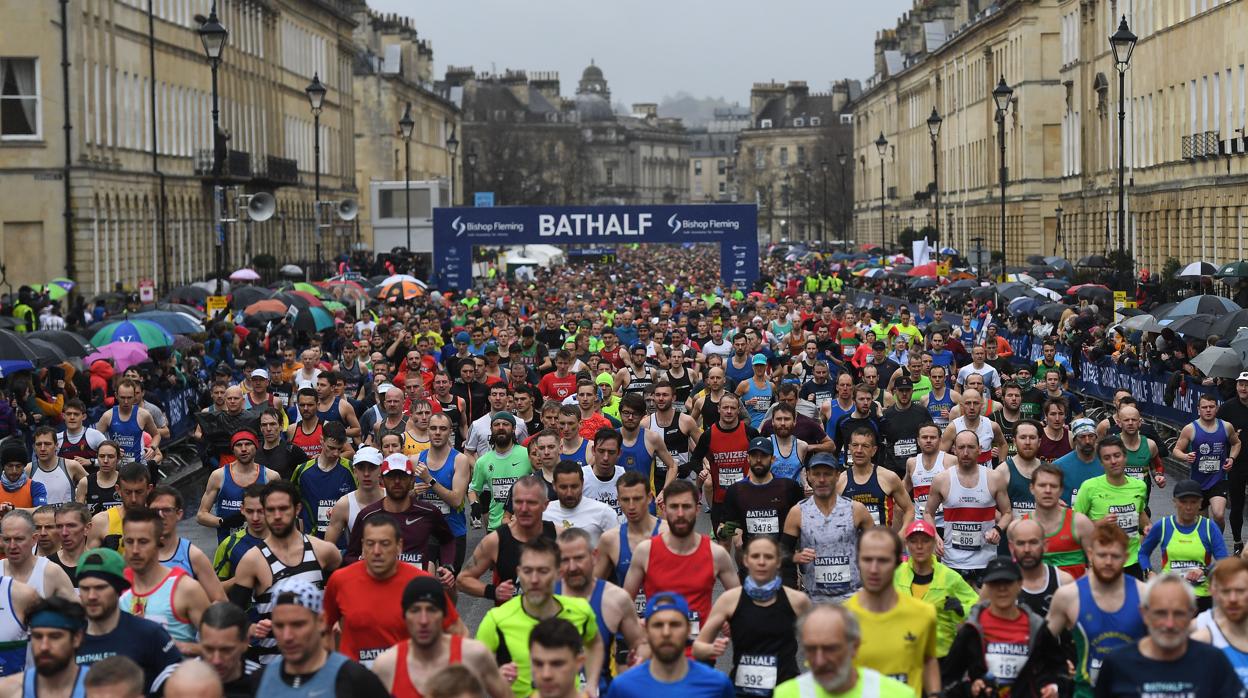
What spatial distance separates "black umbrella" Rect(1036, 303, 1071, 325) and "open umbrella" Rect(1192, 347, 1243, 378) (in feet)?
47.5

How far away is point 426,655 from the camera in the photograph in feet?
26.9

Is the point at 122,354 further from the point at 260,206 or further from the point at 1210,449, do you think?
the point at 260,206

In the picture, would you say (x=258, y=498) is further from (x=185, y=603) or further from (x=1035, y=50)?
(x=1035, y=50)

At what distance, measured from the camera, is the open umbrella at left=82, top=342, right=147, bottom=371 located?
2553 centimetres

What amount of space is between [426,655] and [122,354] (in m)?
18.4

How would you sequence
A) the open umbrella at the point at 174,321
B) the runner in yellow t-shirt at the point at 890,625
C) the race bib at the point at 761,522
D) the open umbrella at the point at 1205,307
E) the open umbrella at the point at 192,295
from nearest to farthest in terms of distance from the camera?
the runner in yellow t-shirt at the point at 890,625 → the race bib at the point at 761,522 → the open umbrella at the point at 1205,307 → the open umbrella at the point at 174,321 → the open umbrella at the point at 192,295

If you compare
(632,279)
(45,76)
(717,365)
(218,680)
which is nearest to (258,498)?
(218,680)

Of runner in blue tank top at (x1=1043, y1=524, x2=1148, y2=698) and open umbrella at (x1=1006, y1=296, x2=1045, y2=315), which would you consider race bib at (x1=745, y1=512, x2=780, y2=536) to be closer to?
runner in blue tank top at (x1=1043, y1=524, x2=1148, y2=698)

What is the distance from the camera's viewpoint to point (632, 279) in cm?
8238

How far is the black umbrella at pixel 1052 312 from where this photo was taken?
38.5 m

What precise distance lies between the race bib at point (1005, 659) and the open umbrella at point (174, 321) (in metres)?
22.2

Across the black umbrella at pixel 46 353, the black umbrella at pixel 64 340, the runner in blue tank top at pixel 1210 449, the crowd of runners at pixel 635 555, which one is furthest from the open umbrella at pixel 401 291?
the runner in blue tank top at pixel 1210 449

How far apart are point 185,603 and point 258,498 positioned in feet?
3.53

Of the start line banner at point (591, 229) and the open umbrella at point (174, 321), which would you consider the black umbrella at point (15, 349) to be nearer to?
the open umbrella at point (174, 321)
